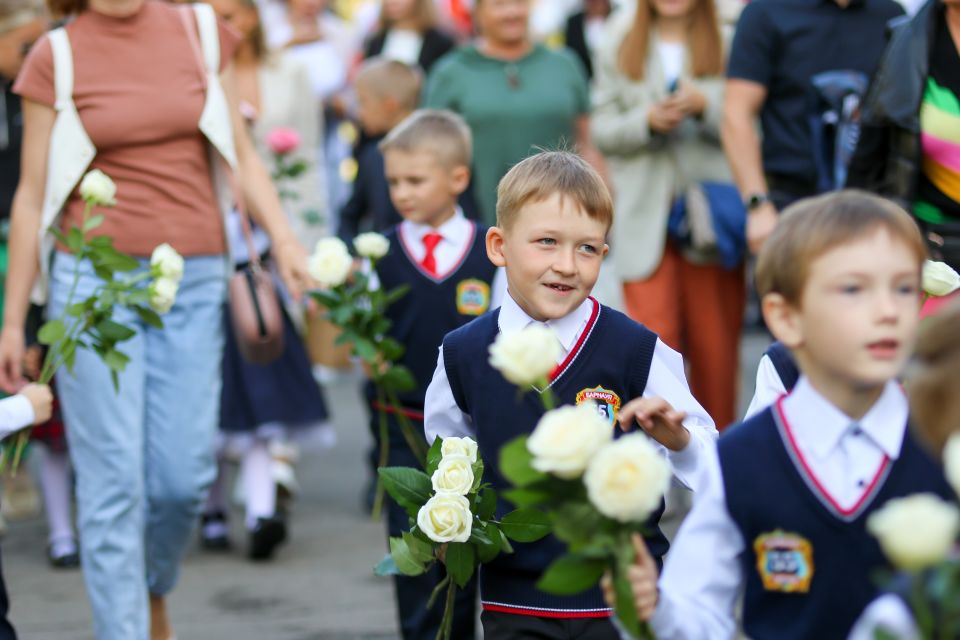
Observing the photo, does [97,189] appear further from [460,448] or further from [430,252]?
[460,448]

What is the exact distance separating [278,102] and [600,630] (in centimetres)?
512

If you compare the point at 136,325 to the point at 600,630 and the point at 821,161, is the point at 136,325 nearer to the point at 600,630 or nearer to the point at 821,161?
the point at 600,630

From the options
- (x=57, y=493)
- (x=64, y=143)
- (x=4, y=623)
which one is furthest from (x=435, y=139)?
(x=57, y=493)

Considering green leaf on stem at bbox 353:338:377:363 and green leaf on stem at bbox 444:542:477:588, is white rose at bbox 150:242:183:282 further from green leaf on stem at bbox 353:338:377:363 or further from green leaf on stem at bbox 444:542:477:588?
green leaf on stem at bbox 444:542:477:588

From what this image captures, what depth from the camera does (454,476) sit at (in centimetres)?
366

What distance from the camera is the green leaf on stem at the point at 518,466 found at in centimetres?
278

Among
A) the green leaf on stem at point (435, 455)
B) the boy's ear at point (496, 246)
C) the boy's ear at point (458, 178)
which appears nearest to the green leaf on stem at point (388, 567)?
the green leaf on stem at point (435, 455)

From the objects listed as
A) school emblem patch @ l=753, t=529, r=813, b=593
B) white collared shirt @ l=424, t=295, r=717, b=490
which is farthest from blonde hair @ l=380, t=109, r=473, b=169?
school emblem patch @ l=753, t=529, r=813, b=593

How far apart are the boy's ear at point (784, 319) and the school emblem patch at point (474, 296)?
97.1 inches

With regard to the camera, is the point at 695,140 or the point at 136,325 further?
the point at 695,140

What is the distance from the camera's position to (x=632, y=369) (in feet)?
12.8

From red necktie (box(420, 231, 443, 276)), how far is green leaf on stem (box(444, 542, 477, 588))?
1.98m

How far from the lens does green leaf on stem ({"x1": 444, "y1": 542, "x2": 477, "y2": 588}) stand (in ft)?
12.3

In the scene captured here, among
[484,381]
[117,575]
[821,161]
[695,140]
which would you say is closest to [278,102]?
[695,140]
